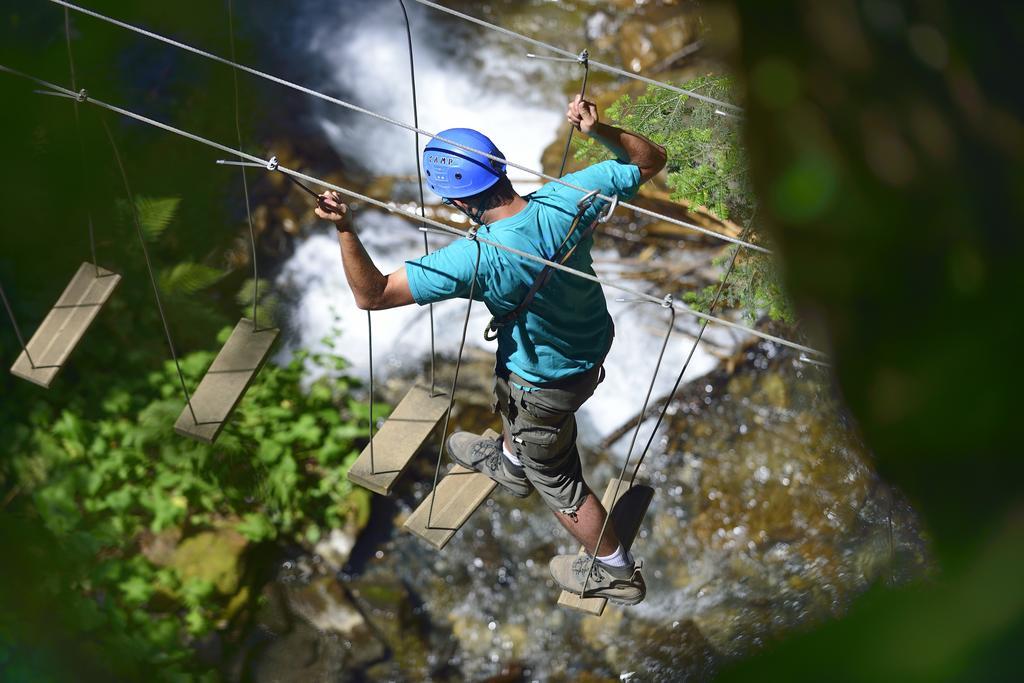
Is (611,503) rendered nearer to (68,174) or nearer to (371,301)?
(371,301)

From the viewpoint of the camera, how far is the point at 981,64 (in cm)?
55

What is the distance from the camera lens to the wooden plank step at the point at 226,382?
136 inches

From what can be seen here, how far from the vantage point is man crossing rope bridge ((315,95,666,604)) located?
2.73 m

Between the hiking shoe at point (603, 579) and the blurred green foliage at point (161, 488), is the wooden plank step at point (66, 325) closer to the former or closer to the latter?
the blurred green foliage at point (161, 488)

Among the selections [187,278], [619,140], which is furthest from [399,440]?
[187,278]

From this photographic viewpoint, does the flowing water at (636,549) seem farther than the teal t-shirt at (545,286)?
Yes

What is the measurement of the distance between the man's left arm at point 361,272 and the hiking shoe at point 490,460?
0.94 metres

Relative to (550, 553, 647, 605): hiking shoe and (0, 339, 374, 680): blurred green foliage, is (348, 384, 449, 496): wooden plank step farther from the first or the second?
(0, 339, 374, 680): blurred green foliage

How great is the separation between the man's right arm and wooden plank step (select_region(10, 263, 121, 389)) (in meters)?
1.93

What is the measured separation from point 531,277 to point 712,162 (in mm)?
1701

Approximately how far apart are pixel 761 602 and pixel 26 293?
4.37m

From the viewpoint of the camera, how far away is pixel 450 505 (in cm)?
341

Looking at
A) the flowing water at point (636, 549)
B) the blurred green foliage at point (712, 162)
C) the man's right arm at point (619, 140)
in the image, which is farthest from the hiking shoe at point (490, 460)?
the flowing water at point (636, 549)

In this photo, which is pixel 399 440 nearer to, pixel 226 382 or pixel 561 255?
pixel 226 382
